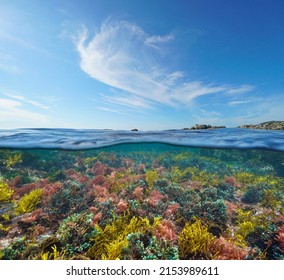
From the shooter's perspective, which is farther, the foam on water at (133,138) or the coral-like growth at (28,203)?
the foam on water at (133,138)

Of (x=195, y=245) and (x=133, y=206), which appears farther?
(x=133, y=206)

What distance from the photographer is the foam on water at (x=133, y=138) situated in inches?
543

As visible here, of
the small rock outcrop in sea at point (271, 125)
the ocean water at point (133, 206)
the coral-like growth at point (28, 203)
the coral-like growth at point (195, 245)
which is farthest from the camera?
the small rock outcrop in sea at point (271, 125)

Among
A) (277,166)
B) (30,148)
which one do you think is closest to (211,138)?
(277,166)

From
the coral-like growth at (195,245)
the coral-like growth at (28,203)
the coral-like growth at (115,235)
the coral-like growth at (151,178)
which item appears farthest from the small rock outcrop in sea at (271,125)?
the coral-like growth at (28,203)

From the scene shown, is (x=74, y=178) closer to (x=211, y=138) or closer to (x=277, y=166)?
(x=211, y=138)

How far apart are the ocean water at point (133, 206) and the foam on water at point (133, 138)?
0.25 feet

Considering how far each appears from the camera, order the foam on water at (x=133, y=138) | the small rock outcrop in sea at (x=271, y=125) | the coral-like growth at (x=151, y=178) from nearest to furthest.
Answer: the coral-like growth at (x=151, y=178), the foam on water at (x=133, y=138), the small rock outcrop in sea at (x=271, y=125)

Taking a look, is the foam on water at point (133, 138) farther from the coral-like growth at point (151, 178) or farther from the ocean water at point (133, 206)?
the coral-like growth at point (151, 178)

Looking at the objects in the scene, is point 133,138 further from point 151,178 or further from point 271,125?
point 271,125

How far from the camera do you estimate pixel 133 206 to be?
8336 mm

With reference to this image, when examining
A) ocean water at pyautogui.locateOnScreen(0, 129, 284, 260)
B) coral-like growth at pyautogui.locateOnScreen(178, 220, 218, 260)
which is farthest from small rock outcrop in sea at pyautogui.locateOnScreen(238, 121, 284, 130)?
coral-like growth at pyautogui.locateOnScreen(178, 220, 218, 260)

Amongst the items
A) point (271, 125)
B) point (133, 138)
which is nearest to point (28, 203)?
point (133, 138)

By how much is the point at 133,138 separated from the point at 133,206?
8.14m
